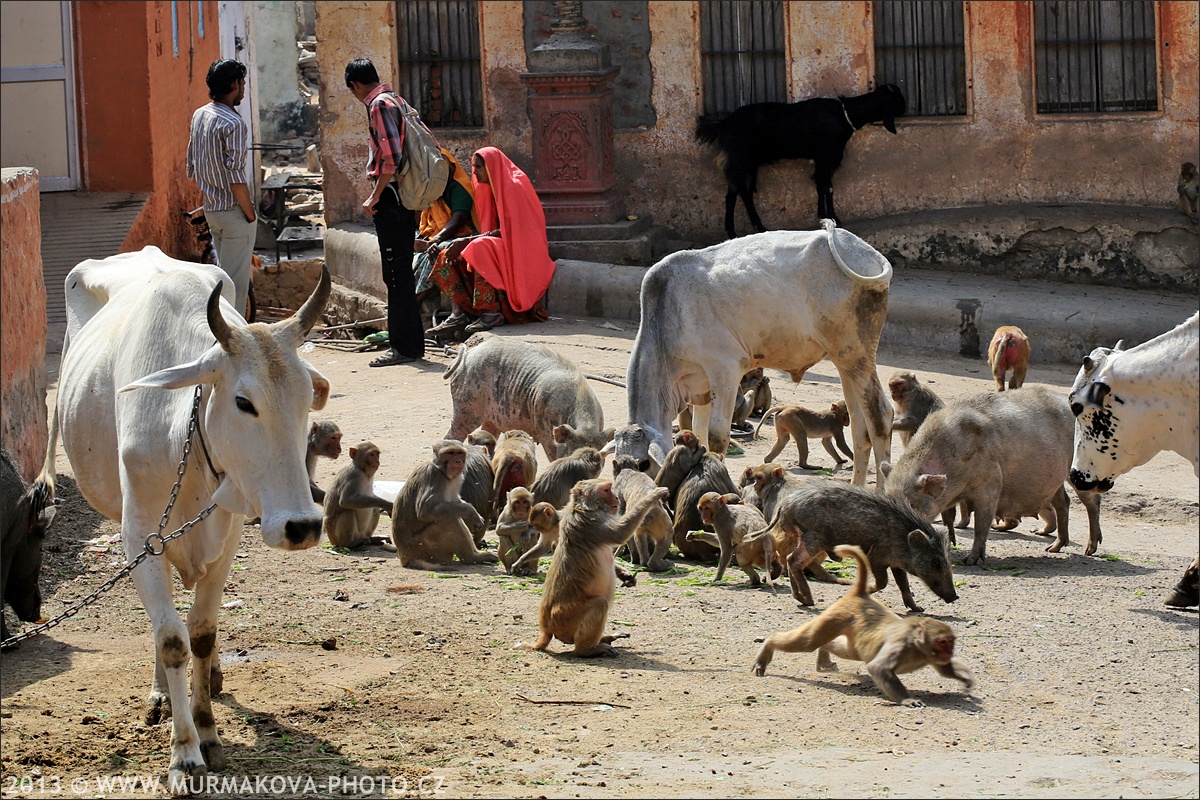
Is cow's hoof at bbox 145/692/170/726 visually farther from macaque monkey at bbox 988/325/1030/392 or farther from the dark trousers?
the dark trousers

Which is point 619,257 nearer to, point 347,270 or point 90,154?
point 347,270

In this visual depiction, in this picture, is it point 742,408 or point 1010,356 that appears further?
point 742,408

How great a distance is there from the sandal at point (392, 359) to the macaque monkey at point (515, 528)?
5887mm

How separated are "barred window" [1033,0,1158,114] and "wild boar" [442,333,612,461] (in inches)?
352

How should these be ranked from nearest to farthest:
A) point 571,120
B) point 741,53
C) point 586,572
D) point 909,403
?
point 586,572 → point 909,403 → point 571,120 → point 741,53

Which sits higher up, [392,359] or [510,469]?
[392,359]

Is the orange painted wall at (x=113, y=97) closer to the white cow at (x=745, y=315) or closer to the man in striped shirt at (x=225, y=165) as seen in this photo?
the man in striped shirt at (x=225, y=165)

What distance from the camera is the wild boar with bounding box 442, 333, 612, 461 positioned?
941 cm

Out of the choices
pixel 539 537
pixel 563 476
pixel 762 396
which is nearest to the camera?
pixel 539 537

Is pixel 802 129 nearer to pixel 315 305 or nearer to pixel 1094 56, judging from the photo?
pixel 1094 56

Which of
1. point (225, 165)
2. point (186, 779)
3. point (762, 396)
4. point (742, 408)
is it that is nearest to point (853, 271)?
point (742, 408)

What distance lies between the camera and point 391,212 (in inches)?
514

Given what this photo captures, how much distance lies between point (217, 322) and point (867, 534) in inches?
130

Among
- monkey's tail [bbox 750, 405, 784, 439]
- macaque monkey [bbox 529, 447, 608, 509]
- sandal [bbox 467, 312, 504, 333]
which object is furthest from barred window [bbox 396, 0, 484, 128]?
macaque monkey [bbox 529, 447, 608, 509]
